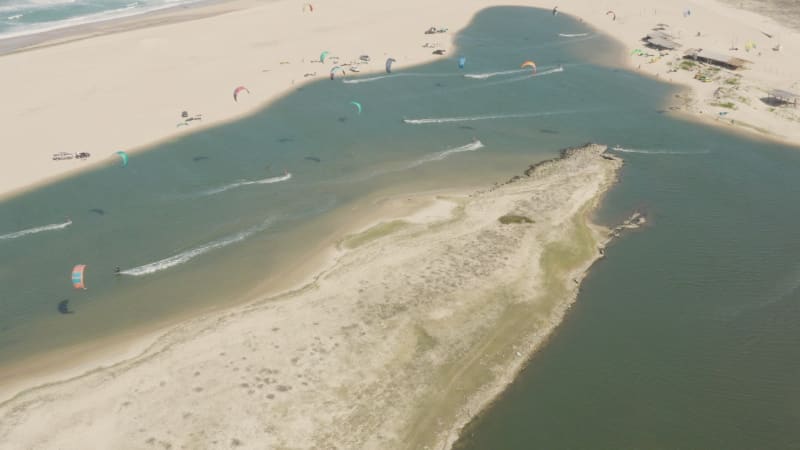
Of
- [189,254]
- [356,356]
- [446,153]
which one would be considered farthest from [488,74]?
[356,356]

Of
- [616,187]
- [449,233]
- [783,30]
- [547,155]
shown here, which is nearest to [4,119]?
[449,233]

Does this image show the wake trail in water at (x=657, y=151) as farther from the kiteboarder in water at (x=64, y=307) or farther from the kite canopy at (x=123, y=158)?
the kiteboarder in water at (x=64, y=307)

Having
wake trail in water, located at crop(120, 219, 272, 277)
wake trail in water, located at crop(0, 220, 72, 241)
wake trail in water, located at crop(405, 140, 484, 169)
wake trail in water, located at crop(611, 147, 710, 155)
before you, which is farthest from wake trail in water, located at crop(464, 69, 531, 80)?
wake trail in water, located at crop(0, 220, 72, 241)

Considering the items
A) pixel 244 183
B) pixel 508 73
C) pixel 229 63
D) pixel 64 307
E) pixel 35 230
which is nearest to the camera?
pixel 64 307

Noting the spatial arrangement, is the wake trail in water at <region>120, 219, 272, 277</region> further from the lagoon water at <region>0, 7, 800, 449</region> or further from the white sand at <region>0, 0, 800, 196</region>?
the white sand at <region>0, 0, 800, 196</region>

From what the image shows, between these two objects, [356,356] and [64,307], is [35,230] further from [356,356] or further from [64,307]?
[356,356]

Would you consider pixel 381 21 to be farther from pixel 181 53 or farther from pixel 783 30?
pixel 783 30

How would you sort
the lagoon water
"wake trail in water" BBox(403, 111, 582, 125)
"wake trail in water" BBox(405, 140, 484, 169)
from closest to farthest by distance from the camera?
the lagoon water, "wake trail in water" BBox(405, 140, 484, 169), "wake trail in water" BBox(403, 111, 582, 125)
